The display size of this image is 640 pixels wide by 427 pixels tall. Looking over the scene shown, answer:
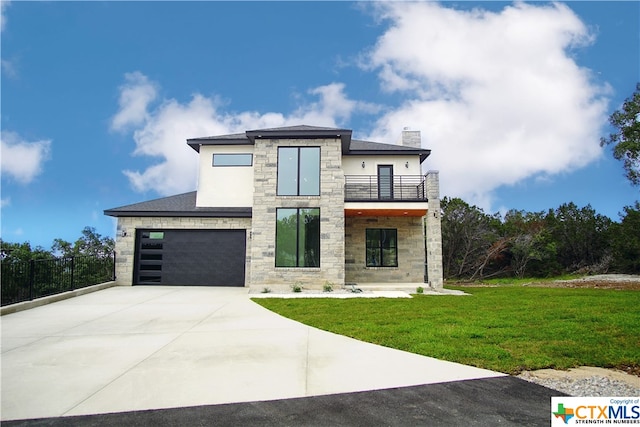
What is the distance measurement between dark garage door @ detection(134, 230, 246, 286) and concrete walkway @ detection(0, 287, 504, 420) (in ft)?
22.3

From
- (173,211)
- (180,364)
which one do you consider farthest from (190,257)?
(180,364)

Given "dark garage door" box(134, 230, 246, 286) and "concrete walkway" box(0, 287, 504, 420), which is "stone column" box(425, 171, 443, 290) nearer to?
"dark garage door" box(134, 230, 246, 286)

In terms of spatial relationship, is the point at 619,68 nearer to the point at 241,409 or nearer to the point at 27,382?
the point at 241,409

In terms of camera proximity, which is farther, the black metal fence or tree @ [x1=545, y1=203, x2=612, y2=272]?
tree @ [x1=545, y1=203, x2=612, y2=272]

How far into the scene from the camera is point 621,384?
13.3ft

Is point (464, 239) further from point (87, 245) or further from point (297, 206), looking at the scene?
point (87, 245)

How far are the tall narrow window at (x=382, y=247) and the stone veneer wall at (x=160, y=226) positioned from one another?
555cm

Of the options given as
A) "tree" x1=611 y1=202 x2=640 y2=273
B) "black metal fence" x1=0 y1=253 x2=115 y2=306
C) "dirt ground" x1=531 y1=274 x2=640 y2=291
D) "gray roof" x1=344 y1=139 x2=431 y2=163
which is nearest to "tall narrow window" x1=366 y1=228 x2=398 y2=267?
"gray roof" x1=344 y1=139 x2=431 y2=163

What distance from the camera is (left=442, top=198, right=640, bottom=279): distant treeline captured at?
73.4ft

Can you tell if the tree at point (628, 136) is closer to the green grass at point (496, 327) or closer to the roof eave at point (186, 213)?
the green grass at point (496, 327)

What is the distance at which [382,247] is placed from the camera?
16062mm

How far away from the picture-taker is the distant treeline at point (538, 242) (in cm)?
2236

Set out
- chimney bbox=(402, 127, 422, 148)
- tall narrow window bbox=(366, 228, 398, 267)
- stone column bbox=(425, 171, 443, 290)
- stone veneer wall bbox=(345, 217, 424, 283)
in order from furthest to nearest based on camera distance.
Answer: chimney bbox=(402, 127, 422, 148), tall narrow window bbox=(366, 228, 398, 267), stone veneer wall bbox=(345, 217, 424, 283), stone column bbox=(425, 171, 443, 290)

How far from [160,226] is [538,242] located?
2350cm
